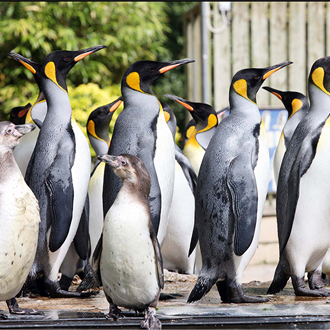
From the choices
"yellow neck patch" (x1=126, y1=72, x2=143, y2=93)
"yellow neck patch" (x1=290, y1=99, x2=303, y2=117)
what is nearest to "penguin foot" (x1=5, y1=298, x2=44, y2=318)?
"yellow neck patch" (x1=126, y1=72, x2=143, y2=93)

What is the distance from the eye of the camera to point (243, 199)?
342 cm

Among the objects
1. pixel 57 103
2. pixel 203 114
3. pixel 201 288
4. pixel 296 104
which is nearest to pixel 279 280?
pixel 201 288

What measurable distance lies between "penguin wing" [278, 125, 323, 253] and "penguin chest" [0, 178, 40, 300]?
160cm

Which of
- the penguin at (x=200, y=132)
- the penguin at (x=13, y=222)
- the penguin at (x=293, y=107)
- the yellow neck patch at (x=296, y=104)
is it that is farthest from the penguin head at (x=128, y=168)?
the yellow neck patch at (x=296, y=104)

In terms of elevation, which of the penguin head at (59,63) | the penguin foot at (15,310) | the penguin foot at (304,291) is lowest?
the penguin foot at (304,291)

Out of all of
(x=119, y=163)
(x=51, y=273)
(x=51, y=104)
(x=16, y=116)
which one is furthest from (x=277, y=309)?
(x=16, y=116)

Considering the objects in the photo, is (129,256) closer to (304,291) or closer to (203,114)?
(304,291)

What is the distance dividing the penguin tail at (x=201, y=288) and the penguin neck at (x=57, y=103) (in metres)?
1.49

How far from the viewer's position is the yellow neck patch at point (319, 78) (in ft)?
12.4

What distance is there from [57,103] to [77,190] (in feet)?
2.13

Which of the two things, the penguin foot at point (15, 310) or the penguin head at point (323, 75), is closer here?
the penguin foot at point (15, 310)

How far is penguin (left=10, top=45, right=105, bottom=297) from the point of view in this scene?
12.3ft

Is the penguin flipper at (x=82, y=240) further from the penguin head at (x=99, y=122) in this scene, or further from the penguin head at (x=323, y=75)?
the penguin head at (x=323, y=75)

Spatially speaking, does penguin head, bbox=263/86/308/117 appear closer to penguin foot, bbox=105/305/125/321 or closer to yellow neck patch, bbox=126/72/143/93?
yellow neck patch, bbox=126/72/143/93
